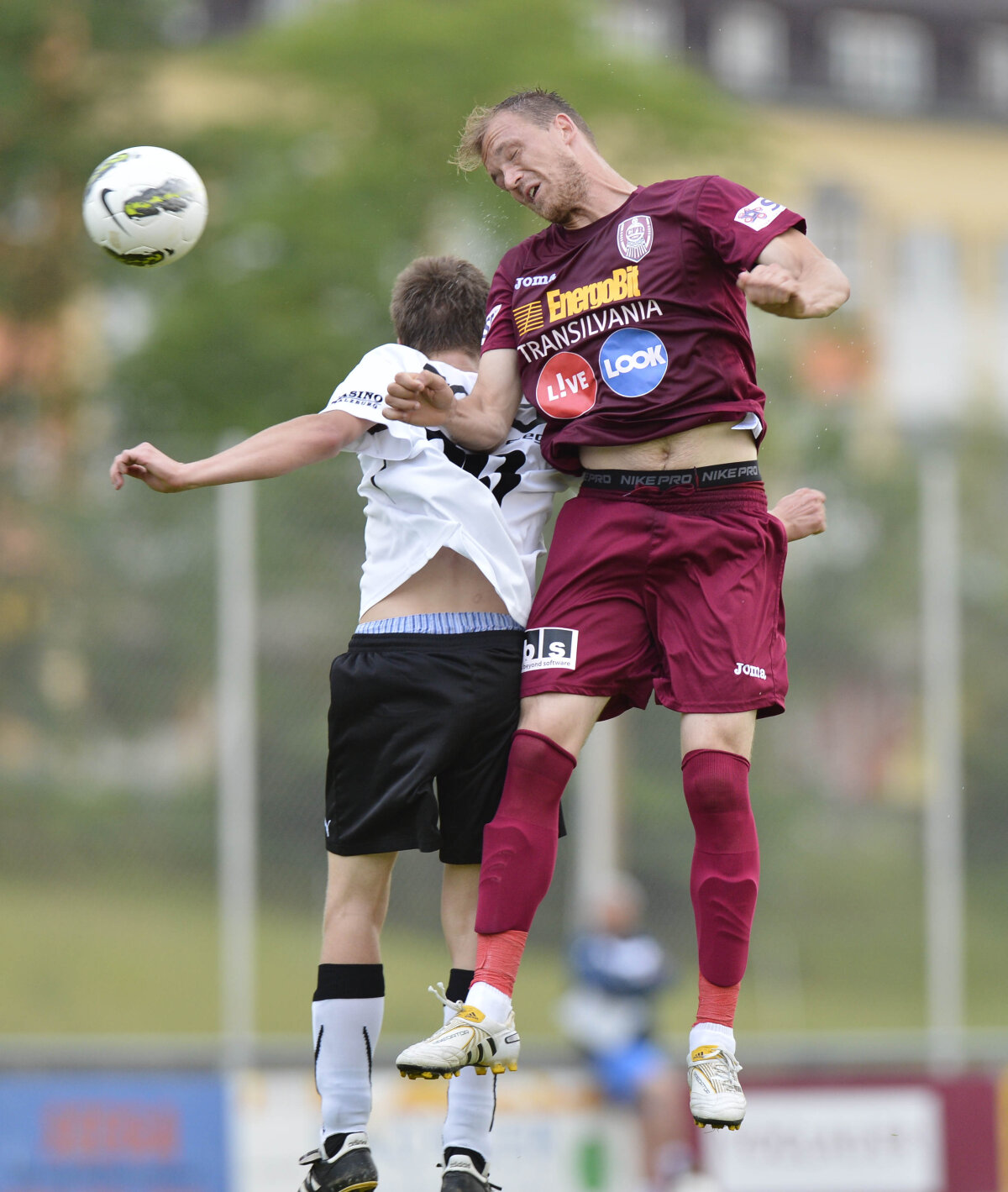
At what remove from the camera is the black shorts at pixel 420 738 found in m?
4.73

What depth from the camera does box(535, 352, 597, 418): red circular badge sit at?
15.5 ft

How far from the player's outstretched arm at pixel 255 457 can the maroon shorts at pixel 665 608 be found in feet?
2.19

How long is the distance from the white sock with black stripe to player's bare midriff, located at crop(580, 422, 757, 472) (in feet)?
4.98

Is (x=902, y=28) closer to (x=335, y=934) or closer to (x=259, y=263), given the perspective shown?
(x=259, y=263)

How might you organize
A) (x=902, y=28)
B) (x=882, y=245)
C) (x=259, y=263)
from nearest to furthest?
(x=259, y=263)
(x=882, y=245)
(x=902, y=28)

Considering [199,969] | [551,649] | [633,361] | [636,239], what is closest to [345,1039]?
[551,649]

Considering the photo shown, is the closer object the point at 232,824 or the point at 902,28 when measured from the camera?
the point at 232,824

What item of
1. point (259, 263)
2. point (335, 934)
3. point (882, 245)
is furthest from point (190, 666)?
point (882, 245)

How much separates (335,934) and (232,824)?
6723 mm

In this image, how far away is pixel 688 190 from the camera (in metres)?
4.63

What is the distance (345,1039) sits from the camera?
4.89 m

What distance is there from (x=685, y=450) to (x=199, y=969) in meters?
7.45

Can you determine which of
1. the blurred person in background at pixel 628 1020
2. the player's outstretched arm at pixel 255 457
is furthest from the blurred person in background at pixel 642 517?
the blurred person in background at pixel 628 1020

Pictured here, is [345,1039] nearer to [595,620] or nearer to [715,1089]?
[715,1089]
